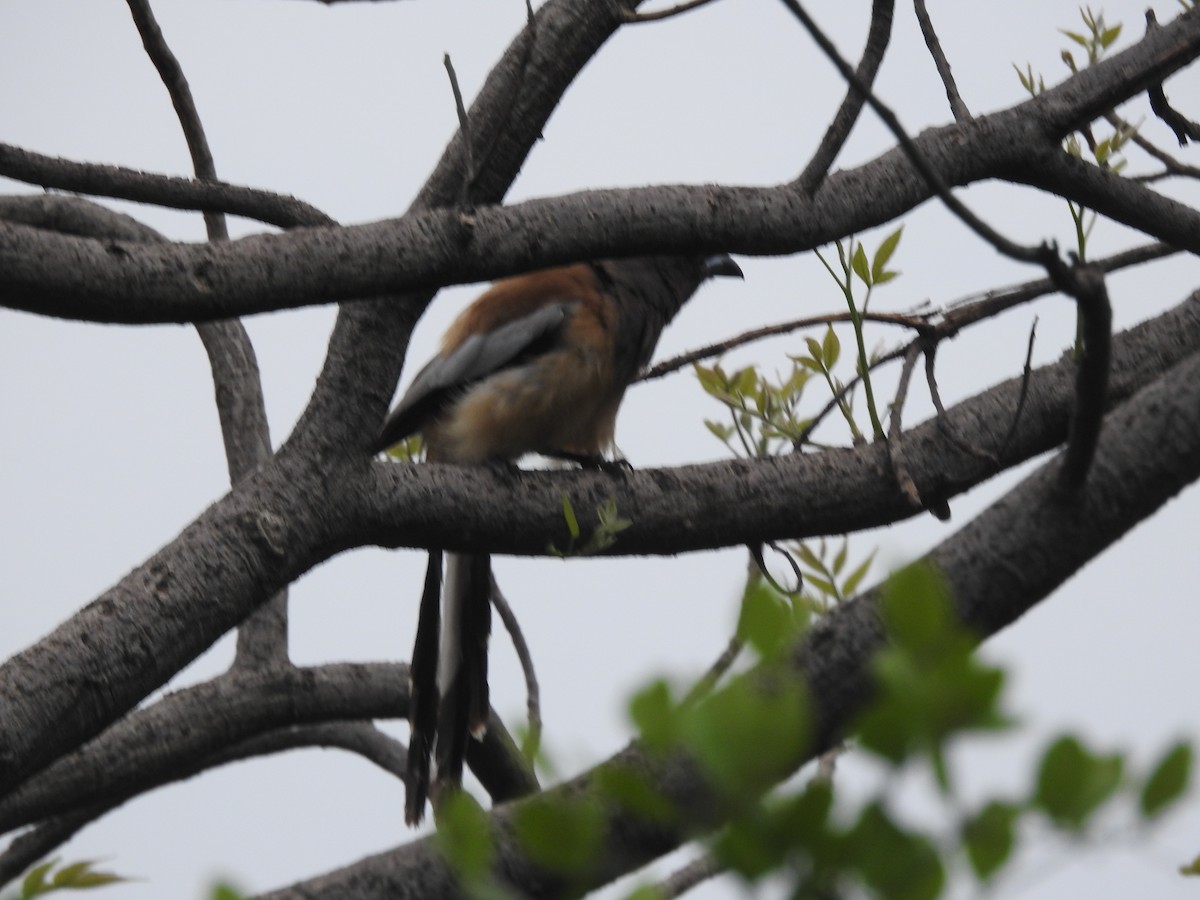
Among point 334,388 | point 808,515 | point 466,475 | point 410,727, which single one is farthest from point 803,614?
point 410,727

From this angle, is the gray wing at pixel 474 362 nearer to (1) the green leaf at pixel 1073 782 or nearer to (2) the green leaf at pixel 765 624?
(2) the green leaf at pixel 765 624

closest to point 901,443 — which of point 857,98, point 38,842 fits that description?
point 857,98

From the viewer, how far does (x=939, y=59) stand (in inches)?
103

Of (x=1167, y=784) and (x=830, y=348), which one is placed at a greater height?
(x=830, y=348)

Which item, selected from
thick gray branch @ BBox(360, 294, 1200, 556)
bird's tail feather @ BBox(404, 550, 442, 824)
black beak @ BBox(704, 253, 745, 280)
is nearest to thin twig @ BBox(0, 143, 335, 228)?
thick gray branch @ BBox(360, 294, 1200, 556)

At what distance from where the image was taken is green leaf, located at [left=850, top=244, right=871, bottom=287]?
2.48m

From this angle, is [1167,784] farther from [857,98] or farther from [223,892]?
[857,98]

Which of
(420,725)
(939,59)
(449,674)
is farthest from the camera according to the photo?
(449,674)

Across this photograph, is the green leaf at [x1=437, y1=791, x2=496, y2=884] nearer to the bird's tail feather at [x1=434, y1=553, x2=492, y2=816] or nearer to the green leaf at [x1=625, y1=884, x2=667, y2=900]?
the green leaf at [x1=625, y1=884, x2=667, y2=900]

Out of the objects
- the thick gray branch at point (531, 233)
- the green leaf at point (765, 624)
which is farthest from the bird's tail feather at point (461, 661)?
the green leaf at point (765, 624)

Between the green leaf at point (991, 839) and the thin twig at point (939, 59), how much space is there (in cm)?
203

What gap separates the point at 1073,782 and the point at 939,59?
6.98 feet

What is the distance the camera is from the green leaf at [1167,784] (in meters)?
0.76

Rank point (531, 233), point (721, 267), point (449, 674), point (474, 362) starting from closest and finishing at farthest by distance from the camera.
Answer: point (531, 233) → point (449, 674) → point (474, 362) → point (721, 267)
